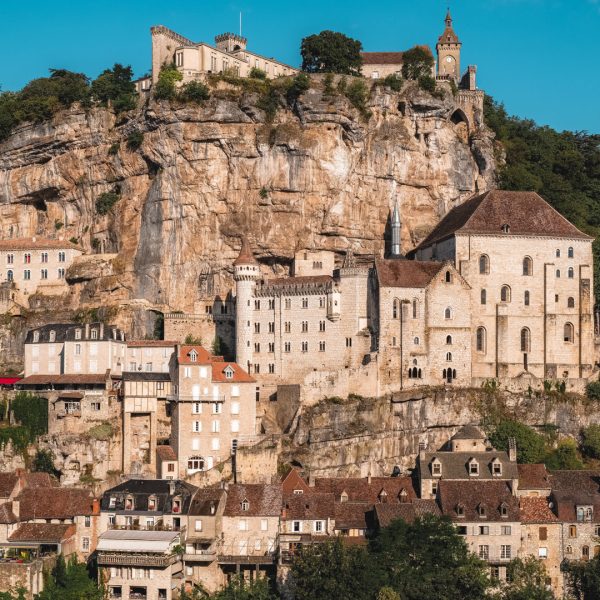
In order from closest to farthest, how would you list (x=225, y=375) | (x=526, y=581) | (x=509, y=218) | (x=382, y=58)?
(x=526, y=581)
(x=225, y=375)
(x=509, y=218)
(x=382, y=58)

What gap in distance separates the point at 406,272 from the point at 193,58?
27.8 meters

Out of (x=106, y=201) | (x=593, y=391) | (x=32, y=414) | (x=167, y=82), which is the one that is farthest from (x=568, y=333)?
(x=32, y=414)

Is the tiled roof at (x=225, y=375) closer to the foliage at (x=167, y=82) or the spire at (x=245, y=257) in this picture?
the spire at (x=245, y=257)

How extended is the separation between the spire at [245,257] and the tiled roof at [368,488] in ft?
70.7

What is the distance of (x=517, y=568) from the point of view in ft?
257

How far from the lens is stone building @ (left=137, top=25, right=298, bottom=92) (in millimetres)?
113812

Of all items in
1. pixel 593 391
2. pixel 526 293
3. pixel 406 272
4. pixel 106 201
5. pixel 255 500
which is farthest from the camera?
pixel 106 201

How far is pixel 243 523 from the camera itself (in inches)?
3174

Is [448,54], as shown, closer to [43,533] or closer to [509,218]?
[509,218]

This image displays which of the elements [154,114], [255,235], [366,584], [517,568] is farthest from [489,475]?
[154,114]

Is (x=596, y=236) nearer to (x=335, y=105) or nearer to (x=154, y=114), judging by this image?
(x=335, y=105)

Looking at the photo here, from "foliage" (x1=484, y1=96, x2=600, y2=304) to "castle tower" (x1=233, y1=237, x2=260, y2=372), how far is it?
85.5 feet

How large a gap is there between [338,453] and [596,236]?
3641cm

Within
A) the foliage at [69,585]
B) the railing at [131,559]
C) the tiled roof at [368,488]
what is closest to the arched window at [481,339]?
the tiled roof at [368,488]
